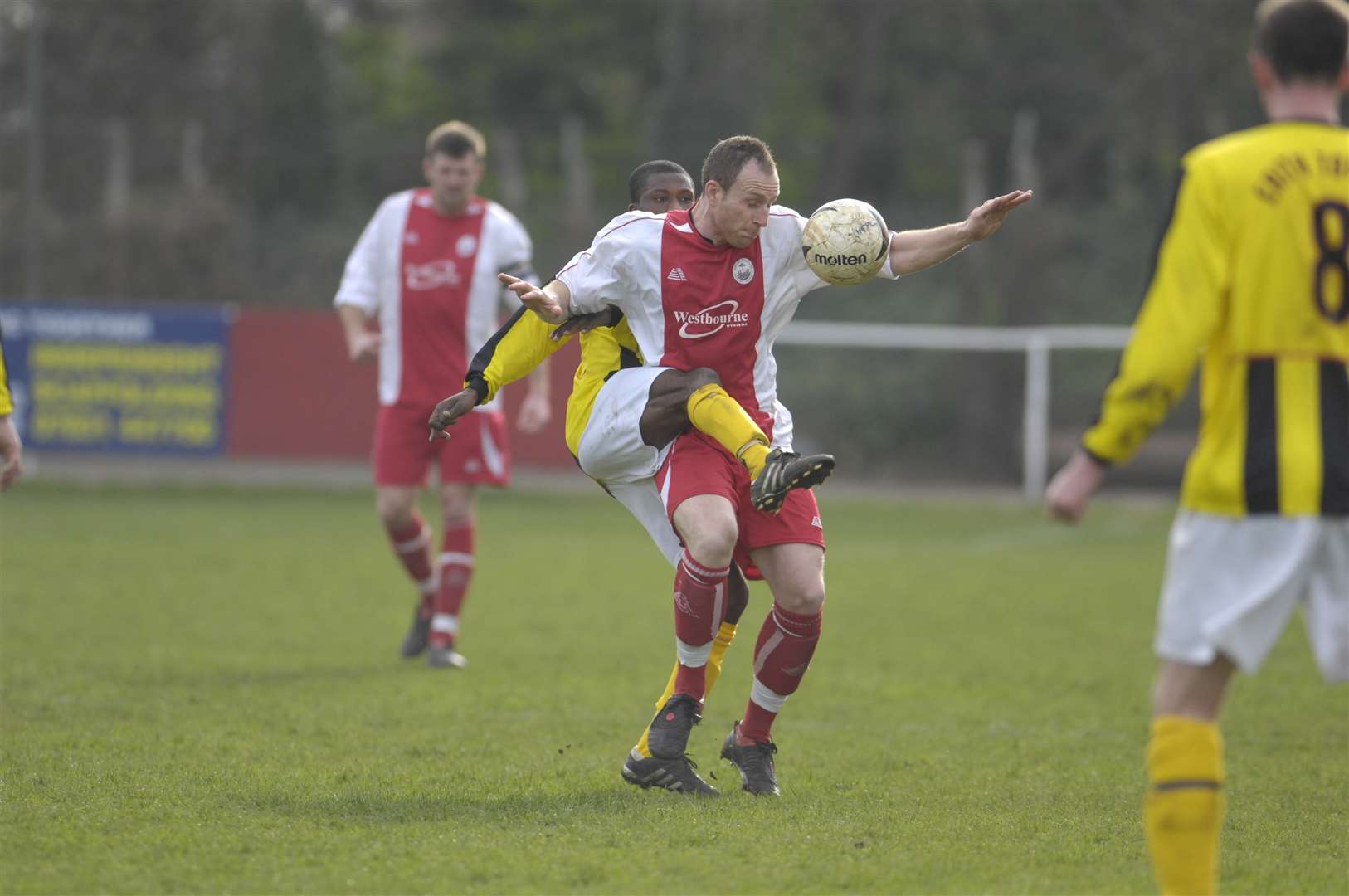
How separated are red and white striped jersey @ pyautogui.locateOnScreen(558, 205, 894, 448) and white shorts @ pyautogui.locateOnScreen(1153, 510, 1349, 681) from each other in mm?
1999

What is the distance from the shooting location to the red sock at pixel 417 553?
27.6ft

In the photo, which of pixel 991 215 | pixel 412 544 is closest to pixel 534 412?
pixel 412 544

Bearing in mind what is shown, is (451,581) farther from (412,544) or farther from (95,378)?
(95,378)

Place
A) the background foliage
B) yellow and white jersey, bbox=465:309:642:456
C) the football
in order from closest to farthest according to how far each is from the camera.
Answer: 1. the football
2. yellow and white jersey, bbox=465:309:642:456
3. the background foliage

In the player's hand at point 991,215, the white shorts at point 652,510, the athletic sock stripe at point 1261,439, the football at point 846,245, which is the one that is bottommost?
the white shorts at point 652,510

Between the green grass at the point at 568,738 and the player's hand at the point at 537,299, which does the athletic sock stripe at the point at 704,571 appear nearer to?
the green grass at the point at 568,738

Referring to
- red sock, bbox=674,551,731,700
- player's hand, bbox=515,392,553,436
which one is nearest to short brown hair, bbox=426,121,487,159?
player's hand, bbox=515,392,553,436

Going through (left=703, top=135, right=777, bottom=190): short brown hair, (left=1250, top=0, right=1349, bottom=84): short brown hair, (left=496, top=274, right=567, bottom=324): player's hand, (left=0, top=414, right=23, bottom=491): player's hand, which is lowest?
(left=0, top=414, right=23, bottom=491): player's hand

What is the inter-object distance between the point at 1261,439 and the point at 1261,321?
25cm

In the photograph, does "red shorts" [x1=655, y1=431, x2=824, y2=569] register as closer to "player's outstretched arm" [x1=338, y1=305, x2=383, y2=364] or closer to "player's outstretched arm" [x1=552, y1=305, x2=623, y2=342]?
"player's outstretched arm" [x1=552, y1=305, x2=623, y2=342]

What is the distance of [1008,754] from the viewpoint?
6.02 metres

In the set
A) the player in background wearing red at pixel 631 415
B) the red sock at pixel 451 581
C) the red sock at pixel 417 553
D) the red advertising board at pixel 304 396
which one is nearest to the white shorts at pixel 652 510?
the player in background wearing red at pixel 631 415

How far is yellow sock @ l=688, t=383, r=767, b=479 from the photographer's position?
198 inches

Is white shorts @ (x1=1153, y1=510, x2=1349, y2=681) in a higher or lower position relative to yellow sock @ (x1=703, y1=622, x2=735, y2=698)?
higher
